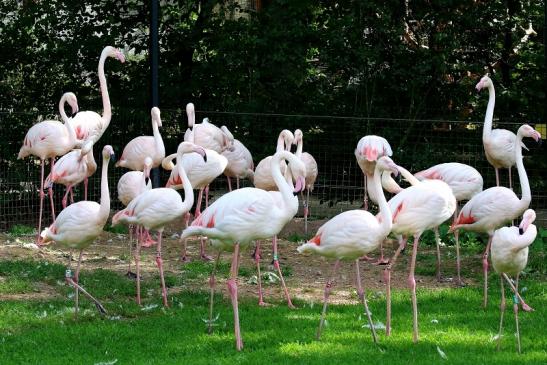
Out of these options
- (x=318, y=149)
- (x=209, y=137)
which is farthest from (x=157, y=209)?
(x=318, y=149)

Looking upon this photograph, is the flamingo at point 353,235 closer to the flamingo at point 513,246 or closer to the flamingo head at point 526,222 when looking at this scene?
the flamingo at point 513,246

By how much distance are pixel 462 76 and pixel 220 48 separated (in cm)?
309

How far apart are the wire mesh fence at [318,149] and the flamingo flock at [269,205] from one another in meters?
0.70

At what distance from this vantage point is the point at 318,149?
461 inches

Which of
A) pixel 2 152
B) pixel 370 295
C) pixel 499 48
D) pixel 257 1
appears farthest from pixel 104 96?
pixel 499 48

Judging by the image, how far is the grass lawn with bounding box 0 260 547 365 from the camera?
5.79m

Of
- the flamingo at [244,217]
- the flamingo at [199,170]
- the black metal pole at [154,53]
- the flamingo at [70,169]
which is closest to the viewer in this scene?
the flamingo at [244,217]

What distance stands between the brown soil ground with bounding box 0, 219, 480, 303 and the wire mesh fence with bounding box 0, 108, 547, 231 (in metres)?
0.96

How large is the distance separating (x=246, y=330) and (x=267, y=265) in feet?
8.12

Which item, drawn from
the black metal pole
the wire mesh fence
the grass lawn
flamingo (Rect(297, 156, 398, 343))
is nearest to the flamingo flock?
flamingo (Rect(297, 156, 398, 343))

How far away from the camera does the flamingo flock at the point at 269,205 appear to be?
20.3 ft

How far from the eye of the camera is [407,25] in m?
12.1

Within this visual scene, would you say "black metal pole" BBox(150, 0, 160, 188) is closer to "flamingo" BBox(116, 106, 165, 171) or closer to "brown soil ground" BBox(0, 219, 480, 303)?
"flamingo" BBox(116, 106, 165, 171)

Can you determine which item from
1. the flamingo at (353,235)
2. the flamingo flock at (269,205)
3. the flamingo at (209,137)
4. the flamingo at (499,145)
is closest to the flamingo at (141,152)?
the flamingo flock at (269,205)
